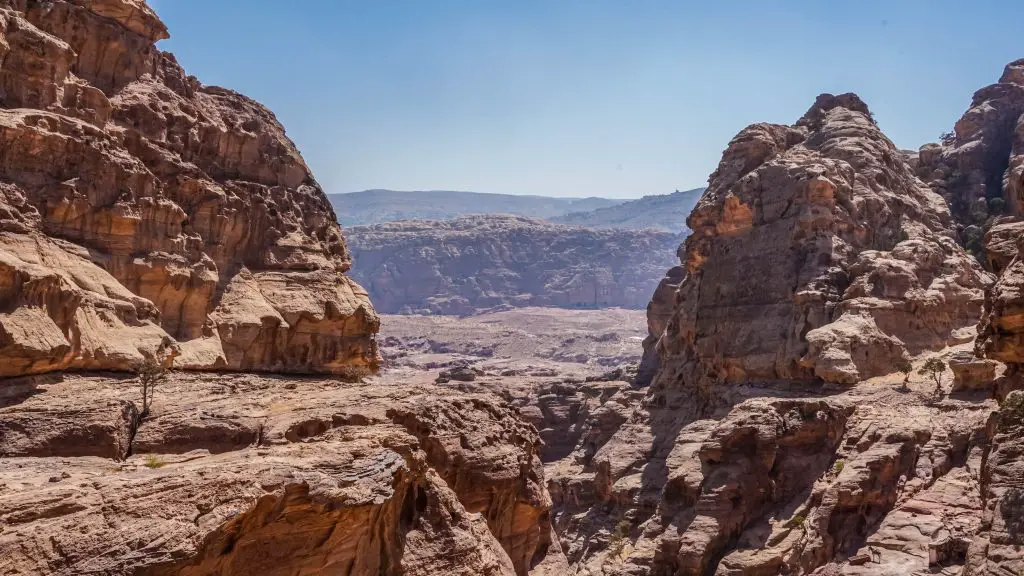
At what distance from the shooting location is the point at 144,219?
33125 millimetres

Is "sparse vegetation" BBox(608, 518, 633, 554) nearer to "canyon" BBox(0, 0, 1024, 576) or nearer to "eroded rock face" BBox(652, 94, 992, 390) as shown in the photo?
"canyon" BBox(0, 0, 1024, 576)

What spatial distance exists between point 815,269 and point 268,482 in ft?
143

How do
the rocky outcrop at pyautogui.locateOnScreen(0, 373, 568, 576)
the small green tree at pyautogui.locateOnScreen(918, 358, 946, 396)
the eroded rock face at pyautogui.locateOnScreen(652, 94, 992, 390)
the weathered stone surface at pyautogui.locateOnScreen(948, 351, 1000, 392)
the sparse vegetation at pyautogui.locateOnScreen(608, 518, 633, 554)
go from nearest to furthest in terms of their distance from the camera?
the rocky outcrop at pyautogui.locateOnScreen(0, 373, 568, 576) → the weathered stone surface at pyautogui.locateOnScreen(948, 351, 1000, 392) → the small green tree at pyautogui.locateOnScreen(918, 358, 946, 396) → the sparse vegetation at pyautogui.locateOnScreen(608, 518, 633, 554) → the eroded rock face at pyautogui.locateOnScreen(652, 94, 992, 390)

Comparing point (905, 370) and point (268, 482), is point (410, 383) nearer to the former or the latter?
point (268, 482)

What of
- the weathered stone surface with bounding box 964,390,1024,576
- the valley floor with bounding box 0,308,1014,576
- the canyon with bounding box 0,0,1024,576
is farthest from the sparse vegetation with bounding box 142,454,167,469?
the weathered stone surface with bounding box 964,390,1024,576

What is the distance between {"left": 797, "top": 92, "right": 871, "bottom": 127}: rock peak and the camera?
71.1 metres

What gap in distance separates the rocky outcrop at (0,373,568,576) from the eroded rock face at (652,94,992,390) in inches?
1063

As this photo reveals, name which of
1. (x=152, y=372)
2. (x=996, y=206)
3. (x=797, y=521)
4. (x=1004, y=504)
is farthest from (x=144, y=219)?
(x=996, y=206)

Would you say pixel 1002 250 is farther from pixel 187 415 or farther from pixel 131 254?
pixel 131 254

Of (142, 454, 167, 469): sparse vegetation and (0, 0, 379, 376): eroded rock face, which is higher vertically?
(0, 0, 379, 376): eroded rock face

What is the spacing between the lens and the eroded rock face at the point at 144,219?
28.2m

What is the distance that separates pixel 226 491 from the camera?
16594 mm

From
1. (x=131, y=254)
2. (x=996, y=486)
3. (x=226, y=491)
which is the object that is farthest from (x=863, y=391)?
(x=226, y=491)

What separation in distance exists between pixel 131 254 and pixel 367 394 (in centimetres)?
1176
